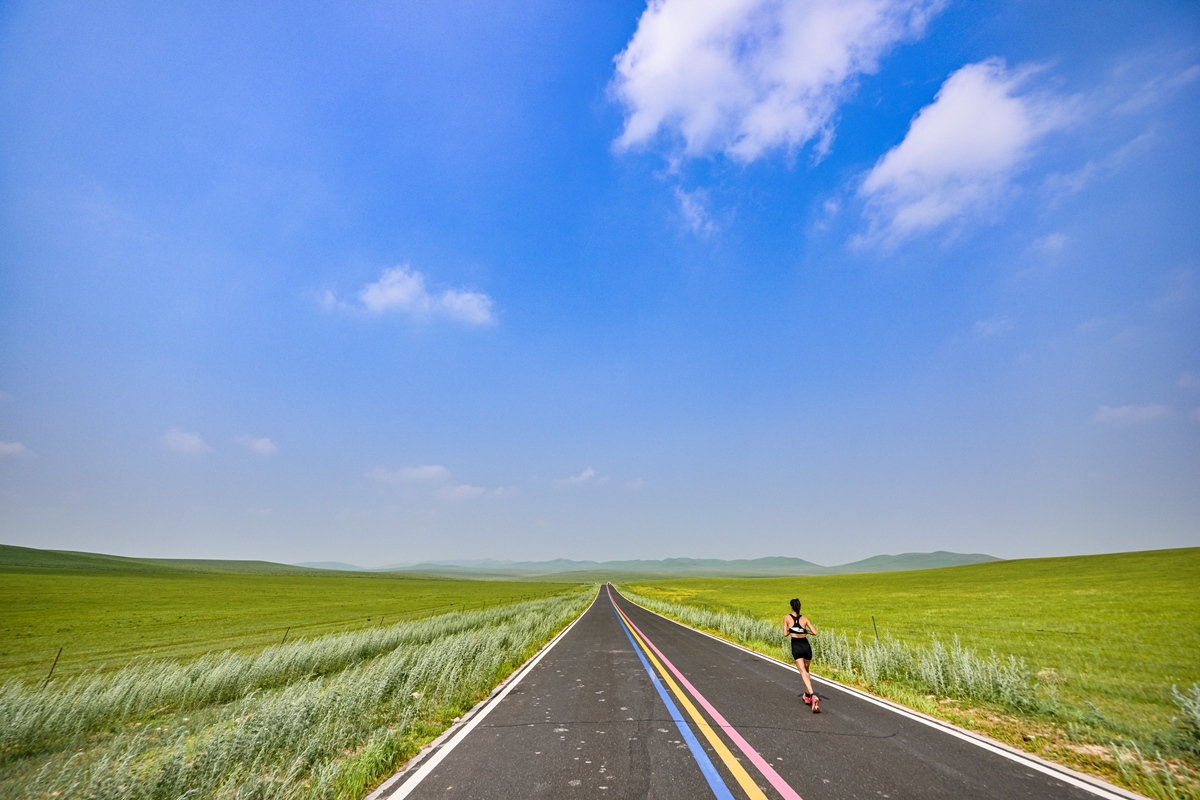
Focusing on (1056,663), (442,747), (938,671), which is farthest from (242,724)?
(1056,663)

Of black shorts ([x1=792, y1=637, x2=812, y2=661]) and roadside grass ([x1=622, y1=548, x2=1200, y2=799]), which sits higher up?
black shorts ([x1=792, y1=637, x2=812, y2=661])

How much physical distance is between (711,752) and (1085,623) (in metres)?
33.0

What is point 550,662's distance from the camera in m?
12.9

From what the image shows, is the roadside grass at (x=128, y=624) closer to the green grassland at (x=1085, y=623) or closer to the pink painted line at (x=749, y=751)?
the pink painted line at (x=749, y=751)

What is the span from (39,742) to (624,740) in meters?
10.5

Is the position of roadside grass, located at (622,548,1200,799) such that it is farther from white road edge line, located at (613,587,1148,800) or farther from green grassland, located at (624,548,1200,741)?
white road edge line, located at (613,587,1148,800)

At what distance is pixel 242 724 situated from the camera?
5.59m

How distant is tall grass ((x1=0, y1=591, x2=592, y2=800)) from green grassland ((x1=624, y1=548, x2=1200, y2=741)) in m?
11.0

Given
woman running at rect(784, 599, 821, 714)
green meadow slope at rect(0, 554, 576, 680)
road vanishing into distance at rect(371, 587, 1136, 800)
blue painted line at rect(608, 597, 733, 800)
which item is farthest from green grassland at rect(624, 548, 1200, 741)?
green meadow slope at rect(0, 554, 576, 680)

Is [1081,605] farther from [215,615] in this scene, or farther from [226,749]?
[215,615]

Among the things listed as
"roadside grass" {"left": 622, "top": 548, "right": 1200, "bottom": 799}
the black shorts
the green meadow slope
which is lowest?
the green meadow slope

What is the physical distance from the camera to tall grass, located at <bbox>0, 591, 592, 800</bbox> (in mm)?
4629

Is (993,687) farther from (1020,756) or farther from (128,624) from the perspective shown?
(128,624)

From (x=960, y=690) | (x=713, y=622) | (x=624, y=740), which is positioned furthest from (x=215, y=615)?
(x=960, y=690)
